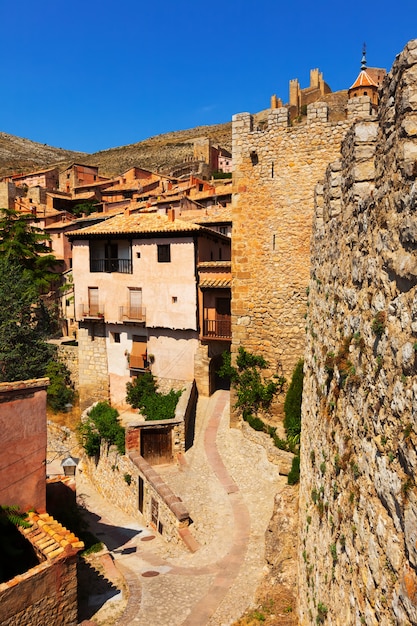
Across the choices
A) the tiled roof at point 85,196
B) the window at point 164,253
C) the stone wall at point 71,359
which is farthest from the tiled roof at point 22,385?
the tiled roof at point 85,196

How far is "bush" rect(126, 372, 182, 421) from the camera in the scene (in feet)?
66.9

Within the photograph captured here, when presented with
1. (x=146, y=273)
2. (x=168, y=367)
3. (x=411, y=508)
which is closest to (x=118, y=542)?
(x=168, y=367)

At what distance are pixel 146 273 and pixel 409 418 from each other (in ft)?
69.3

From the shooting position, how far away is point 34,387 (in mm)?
12398

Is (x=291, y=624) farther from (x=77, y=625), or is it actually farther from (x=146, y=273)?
(x=146, y=273)

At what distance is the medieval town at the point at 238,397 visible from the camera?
342 centimetres

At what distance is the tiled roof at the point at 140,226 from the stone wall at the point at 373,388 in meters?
17.0

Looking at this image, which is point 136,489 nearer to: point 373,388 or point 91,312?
point 91,312

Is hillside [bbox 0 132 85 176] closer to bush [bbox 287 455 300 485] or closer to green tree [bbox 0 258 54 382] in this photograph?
green tree [bbox 0 258 54 382]

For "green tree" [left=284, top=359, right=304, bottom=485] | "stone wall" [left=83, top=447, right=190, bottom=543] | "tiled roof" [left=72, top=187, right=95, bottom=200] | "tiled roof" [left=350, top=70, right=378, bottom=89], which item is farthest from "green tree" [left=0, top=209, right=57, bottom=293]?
"tiled roof" [left=350, top=70, right=378, bottom=89]

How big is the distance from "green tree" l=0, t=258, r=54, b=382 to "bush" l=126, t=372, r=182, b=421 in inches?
236

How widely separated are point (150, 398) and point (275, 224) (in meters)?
10.7

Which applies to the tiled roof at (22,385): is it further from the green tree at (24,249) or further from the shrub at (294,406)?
the green tree at (24,249)

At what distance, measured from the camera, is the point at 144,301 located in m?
23.4
